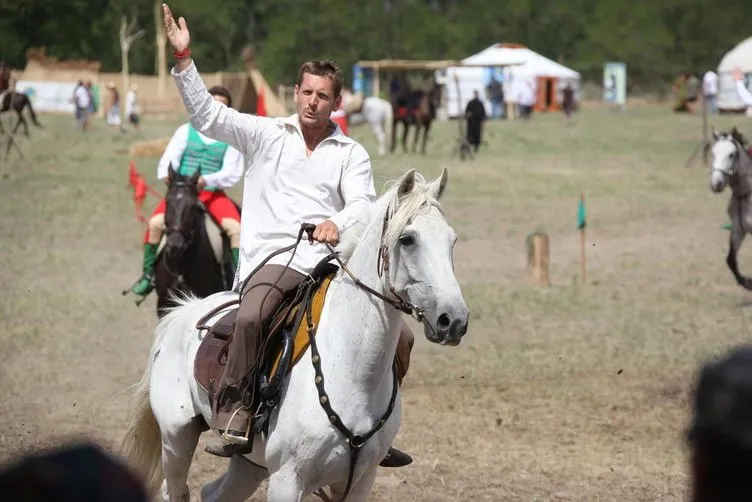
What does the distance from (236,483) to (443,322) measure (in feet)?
5.37

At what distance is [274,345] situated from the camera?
217 inches

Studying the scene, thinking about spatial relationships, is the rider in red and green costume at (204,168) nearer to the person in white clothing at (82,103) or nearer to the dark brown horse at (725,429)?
the dark brown horse at (725,429)

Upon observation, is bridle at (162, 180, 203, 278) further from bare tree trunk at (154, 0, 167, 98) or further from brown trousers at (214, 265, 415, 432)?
bare tree trunk at (154, 0, 167, 98)

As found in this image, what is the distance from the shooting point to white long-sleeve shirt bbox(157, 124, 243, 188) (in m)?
10.2

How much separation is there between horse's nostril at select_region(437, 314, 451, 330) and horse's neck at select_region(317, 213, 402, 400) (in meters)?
0.42

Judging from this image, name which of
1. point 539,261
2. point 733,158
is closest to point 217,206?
point 539,261

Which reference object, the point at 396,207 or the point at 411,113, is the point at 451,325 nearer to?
the point at 396,207

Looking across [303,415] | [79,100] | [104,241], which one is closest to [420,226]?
[303,415]

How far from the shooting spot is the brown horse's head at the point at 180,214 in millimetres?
9953

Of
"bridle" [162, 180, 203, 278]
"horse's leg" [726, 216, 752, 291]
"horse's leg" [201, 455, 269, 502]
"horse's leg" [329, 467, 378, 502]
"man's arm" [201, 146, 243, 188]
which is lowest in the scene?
"horse's leg" [726, 216, 752, 291]

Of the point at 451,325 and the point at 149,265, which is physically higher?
the point at 451,325

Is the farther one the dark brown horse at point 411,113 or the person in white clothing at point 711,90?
the person in white clothing at point 711,90

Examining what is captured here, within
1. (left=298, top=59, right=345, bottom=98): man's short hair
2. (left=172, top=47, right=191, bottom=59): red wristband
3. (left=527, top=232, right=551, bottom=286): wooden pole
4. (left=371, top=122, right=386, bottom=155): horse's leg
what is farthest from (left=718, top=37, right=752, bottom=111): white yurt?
(left=172, top=47, right=191, bottom=59): red wristband

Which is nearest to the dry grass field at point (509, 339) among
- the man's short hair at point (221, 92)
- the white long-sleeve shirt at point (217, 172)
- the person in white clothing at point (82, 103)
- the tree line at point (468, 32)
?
the white long-sleeve shirt at point (217, 172)
